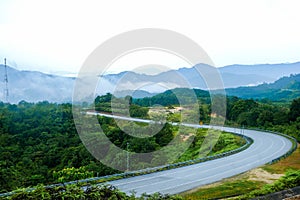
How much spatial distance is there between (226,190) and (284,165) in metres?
6.77

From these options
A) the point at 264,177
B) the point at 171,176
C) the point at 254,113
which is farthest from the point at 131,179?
the point at 254,113

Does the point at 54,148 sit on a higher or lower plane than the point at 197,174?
lower

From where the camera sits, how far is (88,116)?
38.5m

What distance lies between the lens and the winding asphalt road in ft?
44.7

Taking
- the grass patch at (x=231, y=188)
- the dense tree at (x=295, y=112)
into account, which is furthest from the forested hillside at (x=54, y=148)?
the dense tree at (x=295, y=112)

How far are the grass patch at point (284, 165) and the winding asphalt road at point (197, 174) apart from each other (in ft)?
2.39

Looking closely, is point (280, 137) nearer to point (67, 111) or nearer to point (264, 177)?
point (264, 177)

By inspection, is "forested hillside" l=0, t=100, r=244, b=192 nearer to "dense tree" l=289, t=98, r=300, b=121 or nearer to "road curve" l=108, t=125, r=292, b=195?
"road curve" l=108, t=125, r=292, b=195

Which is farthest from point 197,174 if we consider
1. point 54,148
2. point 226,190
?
point 54,148

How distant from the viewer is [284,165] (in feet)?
58.9

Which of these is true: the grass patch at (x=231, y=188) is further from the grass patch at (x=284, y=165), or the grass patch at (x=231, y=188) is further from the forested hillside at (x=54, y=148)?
the forested hillside at (x=54, y=148)

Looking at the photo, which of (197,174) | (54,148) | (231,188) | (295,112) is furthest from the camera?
(295,112)

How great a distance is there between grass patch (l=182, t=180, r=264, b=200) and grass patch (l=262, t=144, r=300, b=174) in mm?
3101

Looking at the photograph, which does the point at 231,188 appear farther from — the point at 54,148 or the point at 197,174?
the point at 54,148
